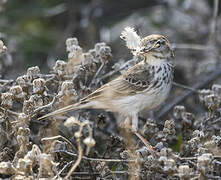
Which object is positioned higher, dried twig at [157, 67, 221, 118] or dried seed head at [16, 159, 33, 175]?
dried twig at [157, 67, 221, 118]

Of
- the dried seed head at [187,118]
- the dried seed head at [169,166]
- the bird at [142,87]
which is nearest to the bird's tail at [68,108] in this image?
the bird at [142,87]

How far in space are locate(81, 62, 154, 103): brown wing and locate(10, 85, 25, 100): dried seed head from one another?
2.62 ft

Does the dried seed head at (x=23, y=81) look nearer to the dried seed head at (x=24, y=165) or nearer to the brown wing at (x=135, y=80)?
the brown wing at (x=135, y=80)

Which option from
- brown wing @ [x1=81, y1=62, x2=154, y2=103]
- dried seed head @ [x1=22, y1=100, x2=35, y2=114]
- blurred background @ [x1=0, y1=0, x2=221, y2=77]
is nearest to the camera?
dried seed head @ [x1=22, y1=100, x2=35, y2=114]

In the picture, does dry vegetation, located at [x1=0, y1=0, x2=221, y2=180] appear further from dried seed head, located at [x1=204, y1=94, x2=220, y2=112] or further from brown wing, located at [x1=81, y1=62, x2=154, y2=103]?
brown wing, located at [x1=81, y1=62, x2=154, y2=103]

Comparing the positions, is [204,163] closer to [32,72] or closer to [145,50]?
[145,50]

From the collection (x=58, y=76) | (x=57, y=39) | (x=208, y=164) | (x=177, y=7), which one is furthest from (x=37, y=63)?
(x=208, y=164)

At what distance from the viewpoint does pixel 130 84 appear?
18.7 feet

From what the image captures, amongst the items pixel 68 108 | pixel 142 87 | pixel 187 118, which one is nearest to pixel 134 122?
pixel 142 87

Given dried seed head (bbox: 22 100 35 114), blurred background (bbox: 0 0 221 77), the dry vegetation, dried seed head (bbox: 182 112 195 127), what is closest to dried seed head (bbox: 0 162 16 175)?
the dry vegetation

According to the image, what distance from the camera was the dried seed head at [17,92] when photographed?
5.03 m

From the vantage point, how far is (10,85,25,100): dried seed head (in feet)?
16.5

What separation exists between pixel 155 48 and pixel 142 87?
400 mm

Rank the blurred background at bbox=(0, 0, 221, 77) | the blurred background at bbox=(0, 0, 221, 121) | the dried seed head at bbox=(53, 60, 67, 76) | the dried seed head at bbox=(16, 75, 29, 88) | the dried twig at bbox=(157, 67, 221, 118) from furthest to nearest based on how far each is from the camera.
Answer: the blurred background at bbox=(0, 0, 221, 77), the blurred background at bbox=(0, 0, 221, 121), the dried twig at bbox=(157, 67, 221, 118), the dried seed head at bbox=(53, 60, 67, 76), the dried seed head at bbox=(16, 75, 29, 88)
